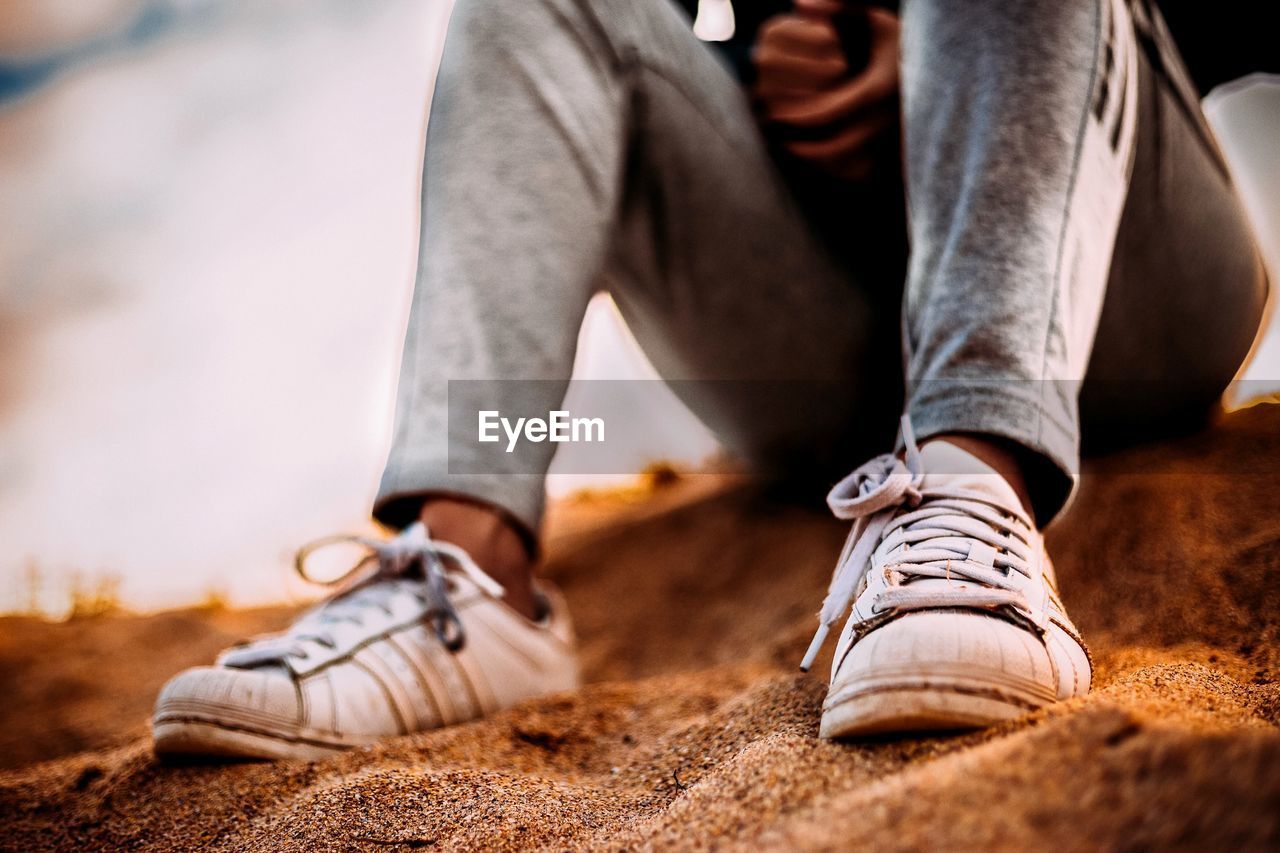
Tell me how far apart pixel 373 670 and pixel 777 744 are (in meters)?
0.44

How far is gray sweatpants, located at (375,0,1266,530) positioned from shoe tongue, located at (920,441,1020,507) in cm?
3

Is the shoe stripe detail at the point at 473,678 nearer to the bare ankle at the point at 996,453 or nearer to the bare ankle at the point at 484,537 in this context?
the bare ankle at the point at 484,537

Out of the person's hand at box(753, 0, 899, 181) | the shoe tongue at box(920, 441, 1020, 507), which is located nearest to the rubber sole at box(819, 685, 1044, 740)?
the shoe tongue at box(920, 441, 1020, 507)

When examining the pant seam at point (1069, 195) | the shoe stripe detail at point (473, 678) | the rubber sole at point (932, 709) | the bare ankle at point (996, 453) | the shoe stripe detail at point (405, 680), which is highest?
the pant seam at point (1069, 195)

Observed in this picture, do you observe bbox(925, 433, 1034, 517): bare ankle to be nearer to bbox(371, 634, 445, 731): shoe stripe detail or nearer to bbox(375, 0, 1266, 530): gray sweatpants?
bbox(375, 0, 1266, 530): gray sweatpants

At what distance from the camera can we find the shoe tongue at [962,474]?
640mm

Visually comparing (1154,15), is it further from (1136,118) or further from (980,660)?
(980,660)

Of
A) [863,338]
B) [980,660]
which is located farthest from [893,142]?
[980,660]

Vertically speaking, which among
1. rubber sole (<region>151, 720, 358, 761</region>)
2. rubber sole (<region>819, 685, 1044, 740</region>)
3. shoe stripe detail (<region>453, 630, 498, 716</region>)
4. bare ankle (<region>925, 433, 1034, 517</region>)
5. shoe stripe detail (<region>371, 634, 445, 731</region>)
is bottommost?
shoe stripe detail (<region>453, 630, 498, 716</region>)

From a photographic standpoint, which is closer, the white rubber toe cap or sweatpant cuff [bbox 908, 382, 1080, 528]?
the white rubber toe cap

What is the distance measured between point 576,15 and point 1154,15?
677mm

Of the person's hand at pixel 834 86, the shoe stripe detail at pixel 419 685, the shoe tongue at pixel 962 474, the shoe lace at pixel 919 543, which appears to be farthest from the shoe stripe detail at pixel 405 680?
the person's hand at pixel 834 86

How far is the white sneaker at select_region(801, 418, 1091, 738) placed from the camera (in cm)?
49

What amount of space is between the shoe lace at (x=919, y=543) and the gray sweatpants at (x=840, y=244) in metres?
0.07
